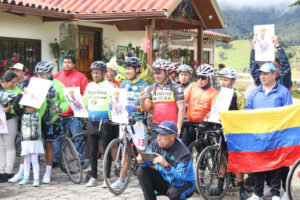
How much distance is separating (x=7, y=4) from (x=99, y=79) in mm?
3661

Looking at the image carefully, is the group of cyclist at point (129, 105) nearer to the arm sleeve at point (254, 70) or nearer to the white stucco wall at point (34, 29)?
the arm sleeve at point (254, 70)

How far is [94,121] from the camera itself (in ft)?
21.7

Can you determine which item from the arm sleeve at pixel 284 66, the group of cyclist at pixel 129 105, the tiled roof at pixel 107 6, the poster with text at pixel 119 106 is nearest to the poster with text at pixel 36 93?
the group of cyclist at pixel 129 105

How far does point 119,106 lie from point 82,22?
679cm

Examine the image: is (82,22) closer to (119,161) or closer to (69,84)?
(69,84)

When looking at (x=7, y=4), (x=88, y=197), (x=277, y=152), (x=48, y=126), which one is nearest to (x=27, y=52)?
(x=7, y=4)

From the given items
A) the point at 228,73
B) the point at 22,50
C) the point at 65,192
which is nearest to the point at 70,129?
the point at 65,192

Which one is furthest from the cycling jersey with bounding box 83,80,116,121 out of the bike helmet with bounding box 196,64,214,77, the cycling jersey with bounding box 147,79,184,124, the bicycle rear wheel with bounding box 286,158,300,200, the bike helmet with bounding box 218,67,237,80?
the bicycle rear wheel with bounding box 286,158,300,200

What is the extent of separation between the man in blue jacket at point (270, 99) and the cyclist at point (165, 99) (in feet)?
3.62

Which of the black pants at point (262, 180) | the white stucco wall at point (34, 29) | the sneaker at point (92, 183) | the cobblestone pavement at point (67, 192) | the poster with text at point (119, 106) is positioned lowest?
the cobblestone pavement at point (67, 192)

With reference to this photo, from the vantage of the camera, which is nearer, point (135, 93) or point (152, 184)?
point (152, 184)

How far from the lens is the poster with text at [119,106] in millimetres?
6238

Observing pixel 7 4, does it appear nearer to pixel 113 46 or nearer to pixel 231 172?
pixel 113 46

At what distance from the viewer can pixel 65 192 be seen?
633cm
